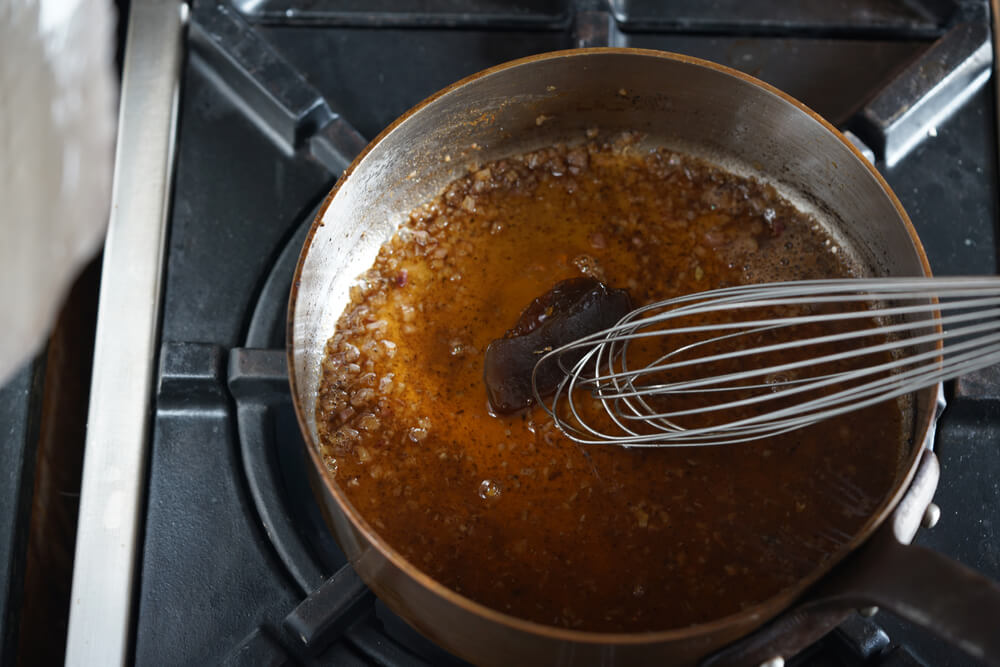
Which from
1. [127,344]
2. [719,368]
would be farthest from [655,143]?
[127,344]

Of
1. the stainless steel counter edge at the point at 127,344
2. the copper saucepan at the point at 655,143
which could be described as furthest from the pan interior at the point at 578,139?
the stainless steel counter edge at the point at 127,344

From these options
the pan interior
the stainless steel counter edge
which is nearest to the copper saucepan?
the pan interior

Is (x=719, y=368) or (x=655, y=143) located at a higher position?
(x=655, y=143)

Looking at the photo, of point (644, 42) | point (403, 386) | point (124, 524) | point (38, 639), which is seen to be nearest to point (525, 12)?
point (644, 42)

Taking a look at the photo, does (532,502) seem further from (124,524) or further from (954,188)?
(954,188)

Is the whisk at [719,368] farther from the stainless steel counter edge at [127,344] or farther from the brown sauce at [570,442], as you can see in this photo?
the stainless steel counter edge at [127,344]

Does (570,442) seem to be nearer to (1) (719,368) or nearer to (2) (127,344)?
(1) (719,368)
